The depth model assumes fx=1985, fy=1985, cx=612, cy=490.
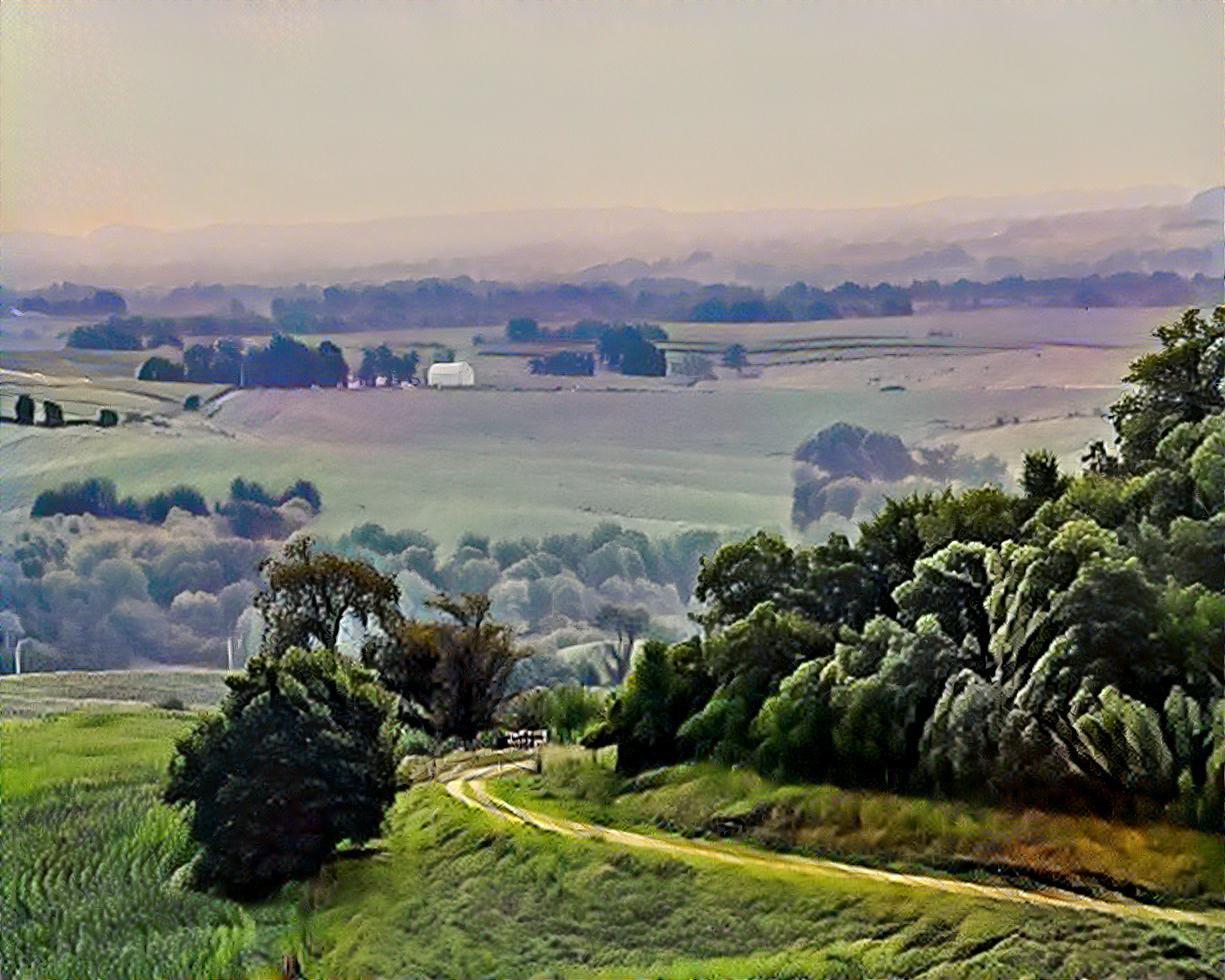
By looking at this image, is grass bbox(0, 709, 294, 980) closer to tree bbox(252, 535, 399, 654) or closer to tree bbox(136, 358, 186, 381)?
tree bbox(252, 535, 399, 654)

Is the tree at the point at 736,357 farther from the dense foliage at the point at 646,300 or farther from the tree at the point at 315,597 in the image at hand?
the tree at the point at 315,597

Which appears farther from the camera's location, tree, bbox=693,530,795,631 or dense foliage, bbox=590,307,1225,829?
tree, bbox=693,530,795,631

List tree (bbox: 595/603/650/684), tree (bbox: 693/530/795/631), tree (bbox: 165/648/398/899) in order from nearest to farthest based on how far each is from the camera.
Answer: tree (bbox: 165/648/398/899)
tree (bbox: 693/530/795/631)
tree (bbox: 595/603/650/684)

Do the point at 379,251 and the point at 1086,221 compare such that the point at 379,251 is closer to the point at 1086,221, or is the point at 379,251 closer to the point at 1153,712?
the point at 1086,221

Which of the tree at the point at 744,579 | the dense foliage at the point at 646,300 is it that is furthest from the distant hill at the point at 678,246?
the tree at the point at 744,579

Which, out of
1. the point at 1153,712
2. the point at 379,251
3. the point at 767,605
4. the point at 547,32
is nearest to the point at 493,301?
the point at 379,251

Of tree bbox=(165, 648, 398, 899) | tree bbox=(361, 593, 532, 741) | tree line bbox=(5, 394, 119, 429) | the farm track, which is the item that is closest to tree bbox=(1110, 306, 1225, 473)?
the farm track

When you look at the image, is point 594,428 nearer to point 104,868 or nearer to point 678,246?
point 678,246
